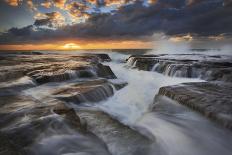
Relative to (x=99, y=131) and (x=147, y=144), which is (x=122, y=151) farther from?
(x=99, y=131)

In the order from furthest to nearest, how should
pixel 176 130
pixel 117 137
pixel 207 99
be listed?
1. pixel 207 99
2. pixel 176 130
3. pixel 117 137

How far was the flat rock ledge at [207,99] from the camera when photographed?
206 inches

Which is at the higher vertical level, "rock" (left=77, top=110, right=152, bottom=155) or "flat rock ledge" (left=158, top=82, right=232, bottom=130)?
"flat rock ledge" (left=158, top=82, right=232, bottom=130)

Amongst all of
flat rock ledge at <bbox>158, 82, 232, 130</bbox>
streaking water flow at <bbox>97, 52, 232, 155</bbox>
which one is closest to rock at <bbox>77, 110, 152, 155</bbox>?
streaking water flow at <bbox>97, 52, 232, 155</bbox>

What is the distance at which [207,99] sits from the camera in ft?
20.8

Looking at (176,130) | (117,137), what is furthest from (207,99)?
(117,137)

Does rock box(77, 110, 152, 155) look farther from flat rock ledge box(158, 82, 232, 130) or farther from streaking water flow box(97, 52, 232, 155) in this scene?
flat rock ledge box(158, 82, 232, 130)

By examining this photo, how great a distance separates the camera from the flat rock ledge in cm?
522

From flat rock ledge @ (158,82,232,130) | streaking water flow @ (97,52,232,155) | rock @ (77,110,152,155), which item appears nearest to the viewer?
rock @ (77,110,152,155)

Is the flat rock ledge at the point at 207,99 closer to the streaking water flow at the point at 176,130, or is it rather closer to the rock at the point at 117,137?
the streaking water flow at the point at 176,130

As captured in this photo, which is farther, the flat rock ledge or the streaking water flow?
the flat rock ledge

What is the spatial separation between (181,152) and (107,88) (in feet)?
19.4

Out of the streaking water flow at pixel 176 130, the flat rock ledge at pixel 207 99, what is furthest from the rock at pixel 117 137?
the flat rock ledge at pixel 207 99

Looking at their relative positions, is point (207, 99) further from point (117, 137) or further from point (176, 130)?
point (117, 137)
